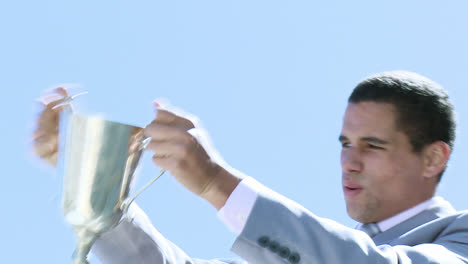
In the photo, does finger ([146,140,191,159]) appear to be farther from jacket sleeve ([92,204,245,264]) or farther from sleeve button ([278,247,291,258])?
jacket sleeve ([92,204,245,264])

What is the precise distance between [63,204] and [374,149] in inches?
71.1

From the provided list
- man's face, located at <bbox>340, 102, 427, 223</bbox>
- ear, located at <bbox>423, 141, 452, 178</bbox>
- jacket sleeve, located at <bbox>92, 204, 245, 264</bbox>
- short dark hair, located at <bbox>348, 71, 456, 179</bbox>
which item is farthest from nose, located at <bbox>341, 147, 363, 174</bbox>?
jacket sleeve, located at <bbox>92, 204, 245, 264</bbox>

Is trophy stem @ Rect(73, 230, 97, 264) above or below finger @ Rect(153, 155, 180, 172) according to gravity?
below

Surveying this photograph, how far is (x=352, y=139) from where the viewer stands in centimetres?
345

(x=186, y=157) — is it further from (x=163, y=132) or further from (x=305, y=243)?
(x=305, y=243)

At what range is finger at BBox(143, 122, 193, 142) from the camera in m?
1.92

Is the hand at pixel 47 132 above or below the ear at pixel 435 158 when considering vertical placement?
above

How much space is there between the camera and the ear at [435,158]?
11.7 feet

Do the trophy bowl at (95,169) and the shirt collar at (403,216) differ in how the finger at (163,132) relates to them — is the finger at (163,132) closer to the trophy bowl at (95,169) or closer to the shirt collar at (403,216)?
the trophy bowl at (95,169)

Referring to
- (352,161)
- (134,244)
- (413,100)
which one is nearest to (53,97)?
(134,244)

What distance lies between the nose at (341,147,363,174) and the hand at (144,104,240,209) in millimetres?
1450

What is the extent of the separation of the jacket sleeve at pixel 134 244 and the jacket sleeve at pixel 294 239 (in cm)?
87

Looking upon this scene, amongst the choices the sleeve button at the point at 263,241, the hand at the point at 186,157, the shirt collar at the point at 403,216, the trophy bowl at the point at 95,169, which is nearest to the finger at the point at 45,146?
the trophy bowl at the point at 95,169

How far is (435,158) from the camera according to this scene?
3602mm
